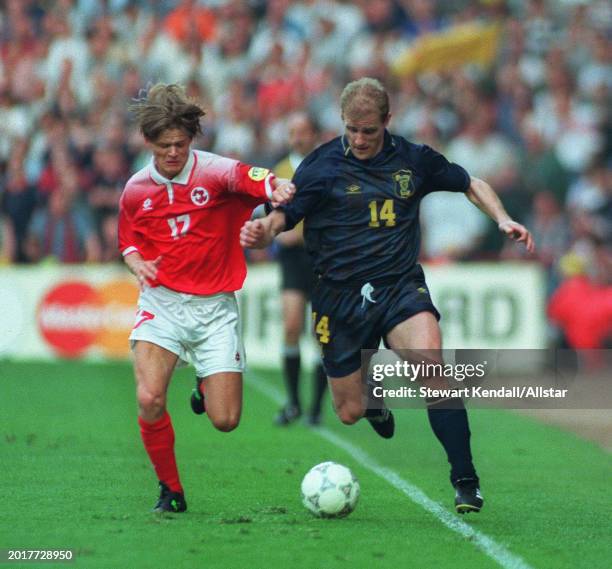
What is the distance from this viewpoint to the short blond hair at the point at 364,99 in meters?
7.74

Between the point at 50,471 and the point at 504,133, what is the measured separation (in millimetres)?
11607

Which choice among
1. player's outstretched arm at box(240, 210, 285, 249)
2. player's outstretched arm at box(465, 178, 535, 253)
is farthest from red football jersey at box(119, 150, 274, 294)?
player's outstretched arm at box(465, 178, 535, 253)

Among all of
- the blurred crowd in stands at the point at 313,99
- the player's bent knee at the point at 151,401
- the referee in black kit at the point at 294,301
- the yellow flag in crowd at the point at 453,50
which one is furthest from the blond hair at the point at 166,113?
the yellow flag in crowd at the point at 453,50

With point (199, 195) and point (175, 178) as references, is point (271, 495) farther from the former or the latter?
point (175, 178)

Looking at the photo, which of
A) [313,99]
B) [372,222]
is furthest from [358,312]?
[313,99]

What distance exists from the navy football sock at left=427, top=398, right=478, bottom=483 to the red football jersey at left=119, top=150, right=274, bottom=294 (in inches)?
55.7

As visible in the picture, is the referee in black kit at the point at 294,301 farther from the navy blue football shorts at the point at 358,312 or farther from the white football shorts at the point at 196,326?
the white football shorts at the point at 196,326

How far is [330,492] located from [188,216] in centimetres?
175

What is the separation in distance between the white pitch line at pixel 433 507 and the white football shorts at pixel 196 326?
138 centimetres

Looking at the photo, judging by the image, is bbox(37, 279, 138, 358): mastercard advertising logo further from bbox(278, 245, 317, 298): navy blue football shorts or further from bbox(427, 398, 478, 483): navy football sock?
bbox(427, 398, 478, 483): navy football sock

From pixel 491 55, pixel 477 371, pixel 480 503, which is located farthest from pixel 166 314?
pixel 491 55

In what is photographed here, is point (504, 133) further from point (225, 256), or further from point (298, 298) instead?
point (225, 256)

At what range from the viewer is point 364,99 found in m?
7.73

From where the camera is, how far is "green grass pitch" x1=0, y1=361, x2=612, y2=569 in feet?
21.7
